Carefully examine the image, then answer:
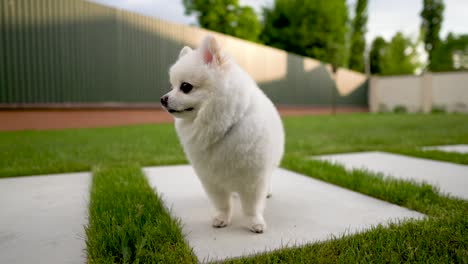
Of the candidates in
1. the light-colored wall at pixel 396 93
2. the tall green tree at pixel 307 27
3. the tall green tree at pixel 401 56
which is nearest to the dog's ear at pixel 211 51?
the light-colored wall at pixel 396 93

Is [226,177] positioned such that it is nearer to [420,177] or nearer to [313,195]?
[313,195]

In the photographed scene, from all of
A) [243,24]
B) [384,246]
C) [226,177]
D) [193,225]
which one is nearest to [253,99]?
[226,177]

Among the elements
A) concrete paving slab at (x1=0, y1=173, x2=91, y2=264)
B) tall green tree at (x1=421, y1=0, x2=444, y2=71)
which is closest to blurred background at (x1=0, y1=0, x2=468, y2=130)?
concrete paving slab at (x1=0, y1=173, x2=91, y2=264)

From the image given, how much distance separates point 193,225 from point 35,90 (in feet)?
27.5

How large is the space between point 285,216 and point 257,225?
0.30 meters

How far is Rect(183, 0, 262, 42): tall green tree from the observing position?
977 inches

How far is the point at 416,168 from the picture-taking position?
3.28m

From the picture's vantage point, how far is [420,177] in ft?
9.49

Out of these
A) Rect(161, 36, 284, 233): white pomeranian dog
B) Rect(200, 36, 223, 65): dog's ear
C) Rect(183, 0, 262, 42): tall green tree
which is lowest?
Rect(161, 36, 284, 233): white pomeranian dog

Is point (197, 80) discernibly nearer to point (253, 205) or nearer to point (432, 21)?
point (253, 205)

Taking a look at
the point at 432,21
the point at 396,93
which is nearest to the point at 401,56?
the point at 396,93

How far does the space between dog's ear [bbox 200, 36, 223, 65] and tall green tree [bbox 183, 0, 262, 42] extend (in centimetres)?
2444

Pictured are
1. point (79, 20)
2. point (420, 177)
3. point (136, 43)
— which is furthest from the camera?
point (136, 43)

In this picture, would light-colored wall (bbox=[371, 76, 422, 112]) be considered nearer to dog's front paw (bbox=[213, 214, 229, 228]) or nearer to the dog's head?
dog's front paw (bbox=[213, 214, 229, 228])
